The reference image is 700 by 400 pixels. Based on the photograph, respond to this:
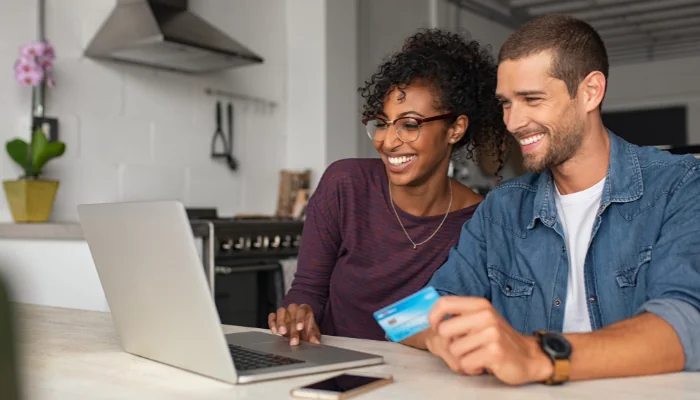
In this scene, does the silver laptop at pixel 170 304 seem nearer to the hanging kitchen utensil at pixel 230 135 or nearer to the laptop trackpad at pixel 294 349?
the laptop trackpad at pixel 294 349

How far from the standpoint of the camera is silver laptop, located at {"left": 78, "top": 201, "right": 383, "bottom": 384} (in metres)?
0.93

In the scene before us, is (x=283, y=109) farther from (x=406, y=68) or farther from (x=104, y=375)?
(x=104, y=375)

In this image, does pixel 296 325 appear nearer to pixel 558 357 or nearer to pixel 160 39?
pixel 558 357

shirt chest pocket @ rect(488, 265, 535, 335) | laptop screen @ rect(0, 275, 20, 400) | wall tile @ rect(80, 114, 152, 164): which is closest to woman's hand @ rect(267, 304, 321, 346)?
shirt chest pocket @ rect(488, 265, 535, 335)

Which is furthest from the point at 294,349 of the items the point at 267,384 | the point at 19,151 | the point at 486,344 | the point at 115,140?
the point at 115,140

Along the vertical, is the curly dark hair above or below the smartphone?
above

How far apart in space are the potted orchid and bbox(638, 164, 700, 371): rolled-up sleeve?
228cm

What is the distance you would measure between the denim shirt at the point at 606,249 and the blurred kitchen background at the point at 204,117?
1.52 metres

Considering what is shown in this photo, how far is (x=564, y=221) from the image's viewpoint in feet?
4.82

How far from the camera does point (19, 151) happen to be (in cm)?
288

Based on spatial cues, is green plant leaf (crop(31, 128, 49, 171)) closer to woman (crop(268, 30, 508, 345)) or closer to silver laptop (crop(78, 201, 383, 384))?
woman (crop(268, 30, 508, 345))

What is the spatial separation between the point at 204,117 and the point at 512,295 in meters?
2.63

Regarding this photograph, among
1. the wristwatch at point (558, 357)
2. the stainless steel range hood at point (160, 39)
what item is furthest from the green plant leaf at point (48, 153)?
the wristwatch at point (558, 357)

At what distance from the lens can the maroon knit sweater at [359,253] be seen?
5.97ft
